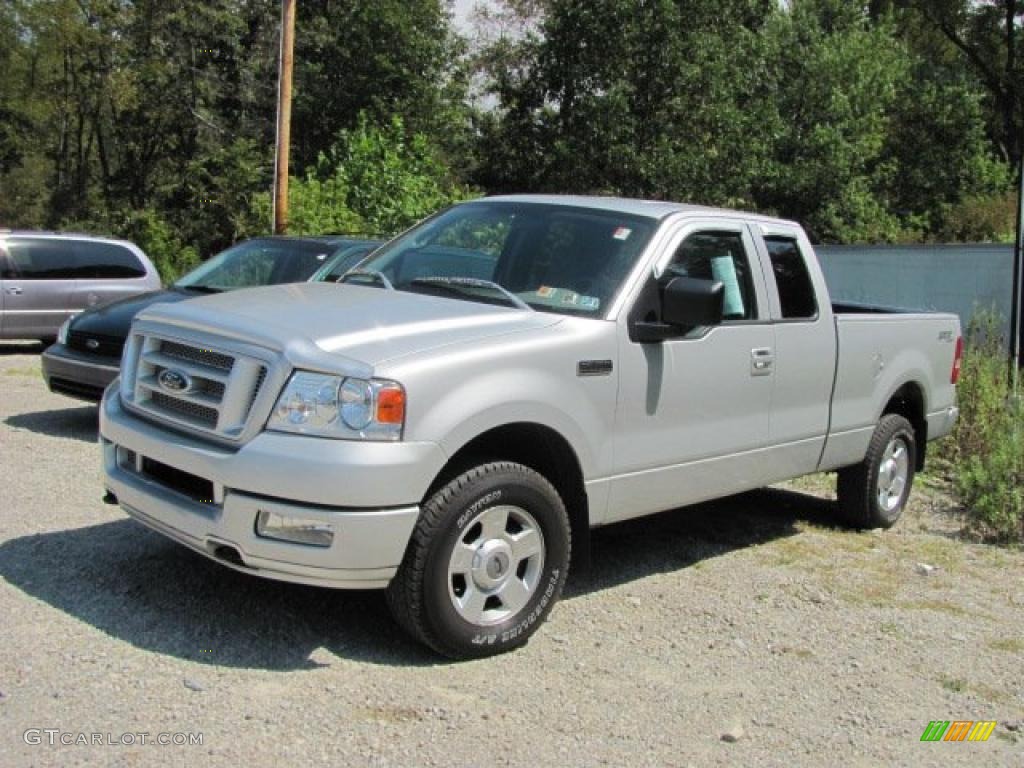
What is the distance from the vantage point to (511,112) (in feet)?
95.5

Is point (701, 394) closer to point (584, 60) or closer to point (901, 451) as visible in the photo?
point (901, 451)

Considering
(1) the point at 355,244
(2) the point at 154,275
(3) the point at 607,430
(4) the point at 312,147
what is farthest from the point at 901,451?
(4) the point at 312,147

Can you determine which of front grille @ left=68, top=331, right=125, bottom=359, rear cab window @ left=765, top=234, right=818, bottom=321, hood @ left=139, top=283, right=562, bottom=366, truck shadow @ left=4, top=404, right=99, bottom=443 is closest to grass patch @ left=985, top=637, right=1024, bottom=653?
rear cab window @ left=765, top=234, right=818, bottom=321

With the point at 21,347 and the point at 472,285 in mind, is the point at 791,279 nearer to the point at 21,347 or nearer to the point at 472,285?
the point at 472,285

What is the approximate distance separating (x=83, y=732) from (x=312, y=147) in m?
31.7

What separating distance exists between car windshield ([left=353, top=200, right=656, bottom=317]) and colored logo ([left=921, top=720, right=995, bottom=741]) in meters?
2.21

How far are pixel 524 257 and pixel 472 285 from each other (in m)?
0.38

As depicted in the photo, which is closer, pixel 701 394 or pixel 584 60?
pixel 701 394

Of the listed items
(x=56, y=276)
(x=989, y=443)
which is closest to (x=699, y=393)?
(x=989, y=443)

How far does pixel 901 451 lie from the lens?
23.8 ft

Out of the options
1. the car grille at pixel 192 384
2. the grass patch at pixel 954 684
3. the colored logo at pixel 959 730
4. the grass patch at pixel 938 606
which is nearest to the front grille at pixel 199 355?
the car grille at pixel 192 384

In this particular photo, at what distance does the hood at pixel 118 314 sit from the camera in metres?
8.38

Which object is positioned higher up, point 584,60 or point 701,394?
point 584,60

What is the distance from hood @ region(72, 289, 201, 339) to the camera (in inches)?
330
